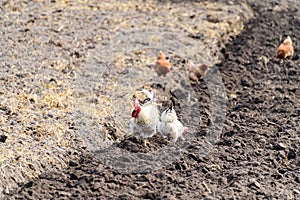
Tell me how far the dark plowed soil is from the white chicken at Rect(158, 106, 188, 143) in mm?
192

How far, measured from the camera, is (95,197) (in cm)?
463

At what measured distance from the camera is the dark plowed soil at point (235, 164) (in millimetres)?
4715

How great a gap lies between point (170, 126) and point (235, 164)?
0.65 metres

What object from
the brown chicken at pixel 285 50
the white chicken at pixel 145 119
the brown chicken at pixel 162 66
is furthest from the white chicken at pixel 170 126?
the brown chicken at pixel 285 50

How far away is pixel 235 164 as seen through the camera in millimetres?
5176

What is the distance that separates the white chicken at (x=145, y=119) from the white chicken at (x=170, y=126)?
7 centimetres

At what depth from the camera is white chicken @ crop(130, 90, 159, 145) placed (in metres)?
5.14

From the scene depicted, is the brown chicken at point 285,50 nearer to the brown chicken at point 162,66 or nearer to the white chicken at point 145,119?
the brown chicken at point 162,66

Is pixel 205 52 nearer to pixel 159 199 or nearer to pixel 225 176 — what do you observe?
pixel 225 176

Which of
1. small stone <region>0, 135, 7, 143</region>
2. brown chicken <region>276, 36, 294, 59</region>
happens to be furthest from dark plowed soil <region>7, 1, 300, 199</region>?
small stone <region>0, 135, 7, 143</region>

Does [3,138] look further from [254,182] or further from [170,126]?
[254,182]

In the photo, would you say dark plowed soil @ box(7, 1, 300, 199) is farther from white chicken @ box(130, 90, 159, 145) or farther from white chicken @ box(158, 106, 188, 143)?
white chicken @ box(130, 90, 159, 145)

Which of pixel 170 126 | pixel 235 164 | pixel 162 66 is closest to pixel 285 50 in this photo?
pixel 162 66

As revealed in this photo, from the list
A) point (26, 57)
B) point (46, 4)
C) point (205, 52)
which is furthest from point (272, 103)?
point (46, 4)
